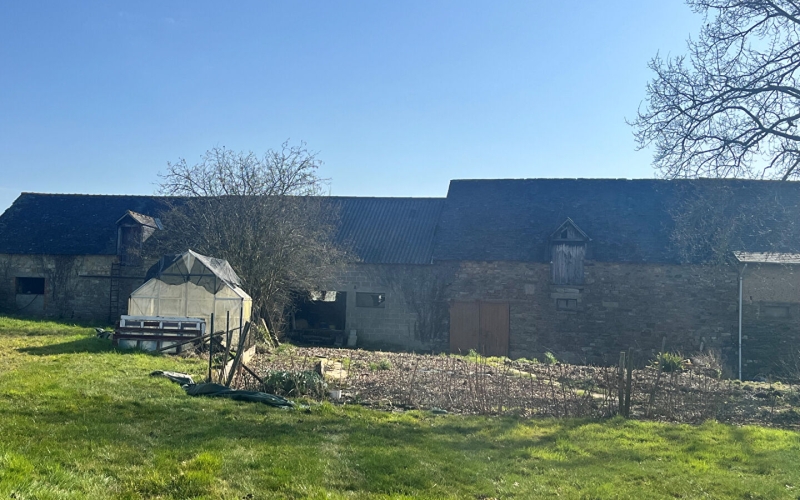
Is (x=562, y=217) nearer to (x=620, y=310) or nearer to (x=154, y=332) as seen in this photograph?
(x=620, y=310)

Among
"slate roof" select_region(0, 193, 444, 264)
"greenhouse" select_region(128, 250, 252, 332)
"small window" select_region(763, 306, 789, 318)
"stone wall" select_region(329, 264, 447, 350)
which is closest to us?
"greenhouse" select_region(128, 250, 252, 332)

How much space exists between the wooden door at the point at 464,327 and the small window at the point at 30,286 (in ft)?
59.7

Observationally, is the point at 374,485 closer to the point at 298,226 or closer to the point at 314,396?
the point at 314,396

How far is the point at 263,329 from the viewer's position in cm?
1977

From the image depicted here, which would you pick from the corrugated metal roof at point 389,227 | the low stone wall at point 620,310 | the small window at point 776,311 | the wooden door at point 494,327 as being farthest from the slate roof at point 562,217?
the small window at point 776,311

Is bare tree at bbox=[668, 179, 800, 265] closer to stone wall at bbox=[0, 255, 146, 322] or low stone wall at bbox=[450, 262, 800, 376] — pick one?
low stone wall at bbox=[450, 262, 800, 376]

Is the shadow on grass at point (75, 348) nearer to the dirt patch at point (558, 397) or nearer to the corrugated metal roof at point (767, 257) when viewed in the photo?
the dirt patch at point (558, 397)

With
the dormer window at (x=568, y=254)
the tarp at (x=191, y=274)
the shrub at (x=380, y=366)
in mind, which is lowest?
the shrub at (x=380, y=366)

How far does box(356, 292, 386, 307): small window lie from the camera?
2559cm

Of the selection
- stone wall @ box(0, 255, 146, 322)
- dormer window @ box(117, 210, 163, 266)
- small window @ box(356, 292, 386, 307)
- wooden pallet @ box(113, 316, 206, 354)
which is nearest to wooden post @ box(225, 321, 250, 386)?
wooden pallet @ box(113, 316, 206, 354)

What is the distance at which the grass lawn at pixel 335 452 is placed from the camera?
5.72 metres

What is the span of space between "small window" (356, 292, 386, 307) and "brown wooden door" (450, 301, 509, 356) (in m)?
3.14

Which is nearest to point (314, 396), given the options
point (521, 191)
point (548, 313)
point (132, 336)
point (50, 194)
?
point (132, 336)

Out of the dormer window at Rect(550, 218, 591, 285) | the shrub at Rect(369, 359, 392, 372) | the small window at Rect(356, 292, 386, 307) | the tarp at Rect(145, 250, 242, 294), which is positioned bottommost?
the shrub at Rect(369, 359, 392, 372)
